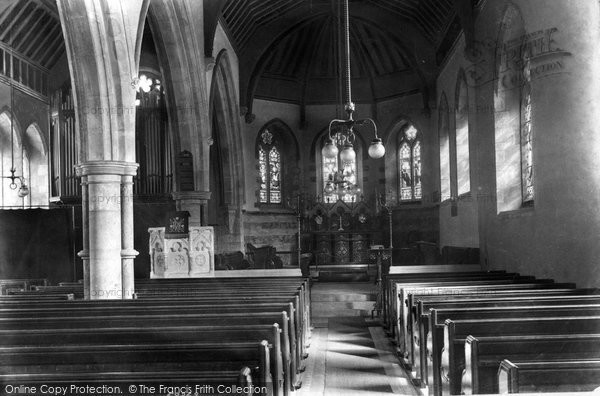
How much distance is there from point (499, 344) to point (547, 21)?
6.41 m

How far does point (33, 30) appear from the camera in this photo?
16.0 metres

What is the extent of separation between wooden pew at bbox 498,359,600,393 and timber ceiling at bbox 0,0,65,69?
46.1 ft

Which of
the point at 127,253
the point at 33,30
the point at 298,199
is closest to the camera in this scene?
the point at 127,253

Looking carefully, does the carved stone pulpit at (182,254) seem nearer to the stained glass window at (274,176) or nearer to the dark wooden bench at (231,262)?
the dark wooden bench at (231,262)

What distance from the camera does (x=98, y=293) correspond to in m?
8.74

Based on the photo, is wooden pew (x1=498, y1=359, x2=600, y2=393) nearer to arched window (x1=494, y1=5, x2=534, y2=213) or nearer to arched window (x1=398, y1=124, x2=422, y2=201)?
arched window (x1=494, y1=5, x2=534, y2=213)

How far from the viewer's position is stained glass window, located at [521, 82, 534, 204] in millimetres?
11180

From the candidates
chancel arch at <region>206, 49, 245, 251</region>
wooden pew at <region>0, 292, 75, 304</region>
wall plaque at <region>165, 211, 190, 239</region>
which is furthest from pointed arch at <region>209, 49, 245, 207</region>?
wooden pew at <region>0, 292, 75, 304</region>

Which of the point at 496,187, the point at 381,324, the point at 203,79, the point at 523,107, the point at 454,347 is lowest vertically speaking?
the point at 381,324

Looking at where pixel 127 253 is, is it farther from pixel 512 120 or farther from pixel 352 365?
pixel 512 120

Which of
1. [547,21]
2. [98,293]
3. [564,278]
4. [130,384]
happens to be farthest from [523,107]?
[130,384]

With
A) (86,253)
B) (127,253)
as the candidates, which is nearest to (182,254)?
(127,253)

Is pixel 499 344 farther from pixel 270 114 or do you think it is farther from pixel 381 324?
pixel 270 114

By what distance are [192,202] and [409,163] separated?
9.09 metres
